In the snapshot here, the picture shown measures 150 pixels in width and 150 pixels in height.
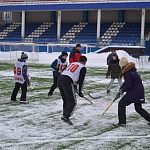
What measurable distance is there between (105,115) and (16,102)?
3111 mm

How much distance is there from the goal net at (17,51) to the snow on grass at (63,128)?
20868 millimetres

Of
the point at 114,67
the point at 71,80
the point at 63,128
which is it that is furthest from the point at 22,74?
the point at 114,67

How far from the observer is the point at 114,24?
48.0 metres

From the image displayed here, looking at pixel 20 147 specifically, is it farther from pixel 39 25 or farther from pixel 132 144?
pixel 39 25

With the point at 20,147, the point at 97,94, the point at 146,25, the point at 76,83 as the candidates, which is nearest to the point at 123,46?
the point at 146,25

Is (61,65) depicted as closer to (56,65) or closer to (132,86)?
(56,65)

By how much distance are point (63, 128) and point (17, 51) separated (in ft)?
91.2

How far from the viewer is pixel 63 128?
9.62m

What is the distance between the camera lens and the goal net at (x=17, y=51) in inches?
1373

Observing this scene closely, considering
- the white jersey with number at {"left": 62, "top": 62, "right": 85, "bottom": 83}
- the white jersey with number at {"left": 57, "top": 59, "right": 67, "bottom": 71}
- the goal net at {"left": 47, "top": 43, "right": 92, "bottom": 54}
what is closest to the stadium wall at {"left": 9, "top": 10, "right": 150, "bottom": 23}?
the goal net at {"left": 47, "top": 43, "right": 92, "bottom": 54}

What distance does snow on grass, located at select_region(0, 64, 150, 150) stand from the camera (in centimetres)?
820

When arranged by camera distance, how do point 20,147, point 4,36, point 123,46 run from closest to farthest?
1. point 20,147
2. point 123,46
3. point 4,36

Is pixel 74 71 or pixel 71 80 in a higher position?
pixel 74 71

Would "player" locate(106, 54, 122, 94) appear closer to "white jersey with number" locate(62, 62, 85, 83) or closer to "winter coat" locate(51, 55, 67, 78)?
"winter coat" locate(51, 55, 67, 78)
